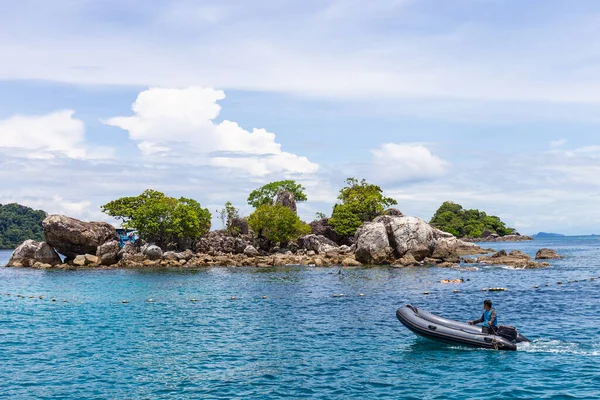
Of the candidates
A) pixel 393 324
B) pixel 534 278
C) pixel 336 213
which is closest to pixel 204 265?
pixel 336 213

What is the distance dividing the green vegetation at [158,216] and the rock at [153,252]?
11.6ft

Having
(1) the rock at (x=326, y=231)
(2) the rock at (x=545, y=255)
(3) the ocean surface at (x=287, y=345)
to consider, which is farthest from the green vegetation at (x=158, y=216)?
(2) the rock at (x=545, y=255)

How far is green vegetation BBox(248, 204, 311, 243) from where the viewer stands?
9338 cm

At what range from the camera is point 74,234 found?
3179 inches

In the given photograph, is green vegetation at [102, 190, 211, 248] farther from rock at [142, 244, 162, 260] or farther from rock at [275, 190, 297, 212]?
rock at [275, 190, 297, 212]

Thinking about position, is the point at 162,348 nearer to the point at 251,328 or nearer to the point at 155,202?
the point at 251,328

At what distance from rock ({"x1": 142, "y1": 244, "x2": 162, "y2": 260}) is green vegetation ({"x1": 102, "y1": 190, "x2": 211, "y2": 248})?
3538 millimetres

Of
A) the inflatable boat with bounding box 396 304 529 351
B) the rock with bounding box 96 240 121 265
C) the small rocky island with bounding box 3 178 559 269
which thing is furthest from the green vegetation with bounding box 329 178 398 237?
the inflatable boat with bounding box 396 304 529 351

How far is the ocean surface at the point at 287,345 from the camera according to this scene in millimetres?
19125

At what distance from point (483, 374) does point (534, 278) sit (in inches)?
1447

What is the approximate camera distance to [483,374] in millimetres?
20500

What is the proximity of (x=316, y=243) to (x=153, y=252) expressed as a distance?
28736 mm

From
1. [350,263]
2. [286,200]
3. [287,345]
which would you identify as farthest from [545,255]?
[287,345]

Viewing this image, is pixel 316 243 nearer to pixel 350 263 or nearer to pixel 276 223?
pixel 276 223
